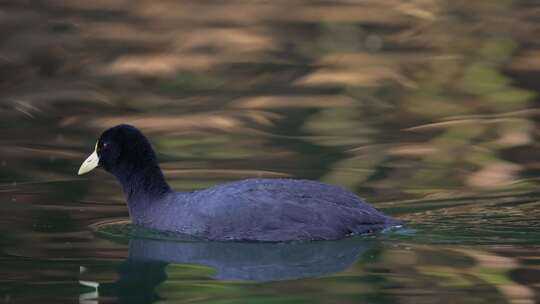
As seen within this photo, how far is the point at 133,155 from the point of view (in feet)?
34.5

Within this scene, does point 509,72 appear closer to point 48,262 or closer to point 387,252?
point 387,252

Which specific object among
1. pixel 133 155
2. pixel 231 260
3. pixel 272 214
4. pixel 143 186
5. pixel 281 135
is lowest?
pixel 231 260

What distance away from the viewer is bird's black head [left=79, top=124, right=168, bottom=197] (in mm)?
10477

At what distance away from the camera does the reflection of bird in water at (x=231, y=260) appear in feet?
28.1

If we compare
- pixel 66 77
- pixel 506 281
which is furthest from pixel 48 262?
pixel 66 77

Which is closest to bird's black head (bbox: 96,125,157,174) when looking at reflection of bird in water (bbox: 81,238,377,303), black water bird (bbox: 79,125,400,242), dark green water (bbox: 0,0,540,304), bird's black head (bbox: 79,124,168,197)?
bird's black head (bbox: 79,124,168,197)

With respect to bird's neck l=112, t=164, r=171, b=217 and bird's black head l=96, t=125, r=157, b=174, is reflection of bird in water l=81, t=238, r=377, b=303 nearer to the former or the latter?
bird's neck l=112, t=164, r=171, b=217

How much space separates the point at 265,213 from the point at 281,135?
14.0ft

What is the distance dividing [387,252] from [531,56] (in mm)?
9734

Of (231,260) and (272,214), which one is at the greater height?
(272,214)

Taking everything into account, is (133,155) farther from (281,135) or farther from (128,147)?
(281,135)

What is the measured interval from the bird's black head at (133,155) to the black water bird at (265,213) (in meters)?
0.18

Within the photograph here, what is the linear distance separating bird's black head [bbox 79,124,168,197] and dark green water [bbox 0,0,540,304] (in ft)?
1.39

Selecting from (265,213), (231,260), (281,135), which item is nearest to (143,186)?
(265,213)
